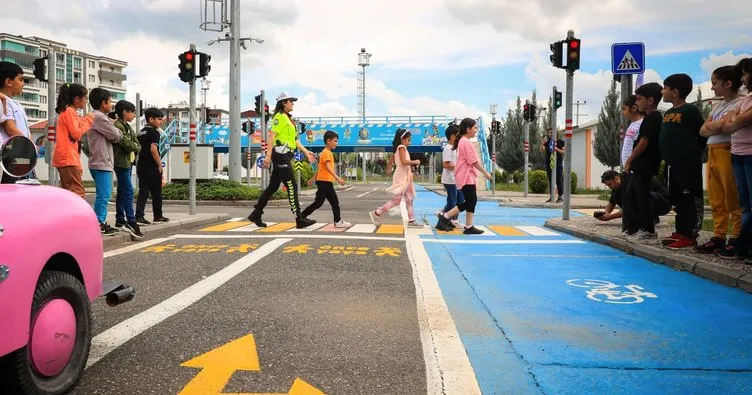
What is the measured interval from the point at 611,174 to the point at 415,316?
824 centimetres

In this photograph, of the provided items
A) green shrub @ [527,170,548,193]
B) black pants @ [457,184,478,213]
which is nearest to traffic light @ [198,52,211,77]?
black pants @ [457,184,478,213]

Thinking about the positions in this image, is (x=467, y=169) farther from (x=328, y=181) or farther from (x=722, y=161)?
(x=722, y=161)

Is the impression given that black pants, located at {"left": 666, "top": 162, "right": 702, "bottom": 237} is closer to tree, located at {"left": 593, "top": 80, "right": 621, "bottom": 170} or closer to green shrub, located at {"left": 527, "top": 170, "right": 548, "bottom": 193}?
green shrub, located at {"left": 527, "top": 170, "right": 548, "bottom": 193}

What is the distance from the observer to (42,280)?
105 inches

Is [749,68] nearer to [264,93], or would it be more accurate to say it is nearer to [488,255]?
[488,255]

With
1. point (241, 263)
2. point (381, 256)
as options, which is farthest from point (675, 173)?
point (241, 263)

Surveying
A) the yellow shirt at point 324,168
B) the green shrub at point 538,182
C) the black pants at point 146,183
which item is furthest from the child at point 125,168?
the green shrub at point 538,182

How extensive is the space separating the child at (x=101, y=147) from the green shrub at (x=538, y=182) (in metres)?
25.4

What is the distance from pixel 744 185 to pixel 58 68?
11167cm

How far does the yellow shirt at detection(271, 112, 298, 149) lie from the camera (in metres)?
10.6

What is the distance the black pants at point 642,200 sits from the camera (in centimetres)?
829

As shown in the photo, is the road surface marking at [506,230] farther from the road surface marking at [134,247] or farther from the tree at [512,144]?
the tree at [512,144]

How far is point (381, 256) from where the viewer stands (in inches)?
300

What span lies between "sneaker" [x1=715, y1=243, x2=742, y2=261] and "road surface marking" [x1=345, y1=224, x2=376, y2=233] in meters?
5.45
